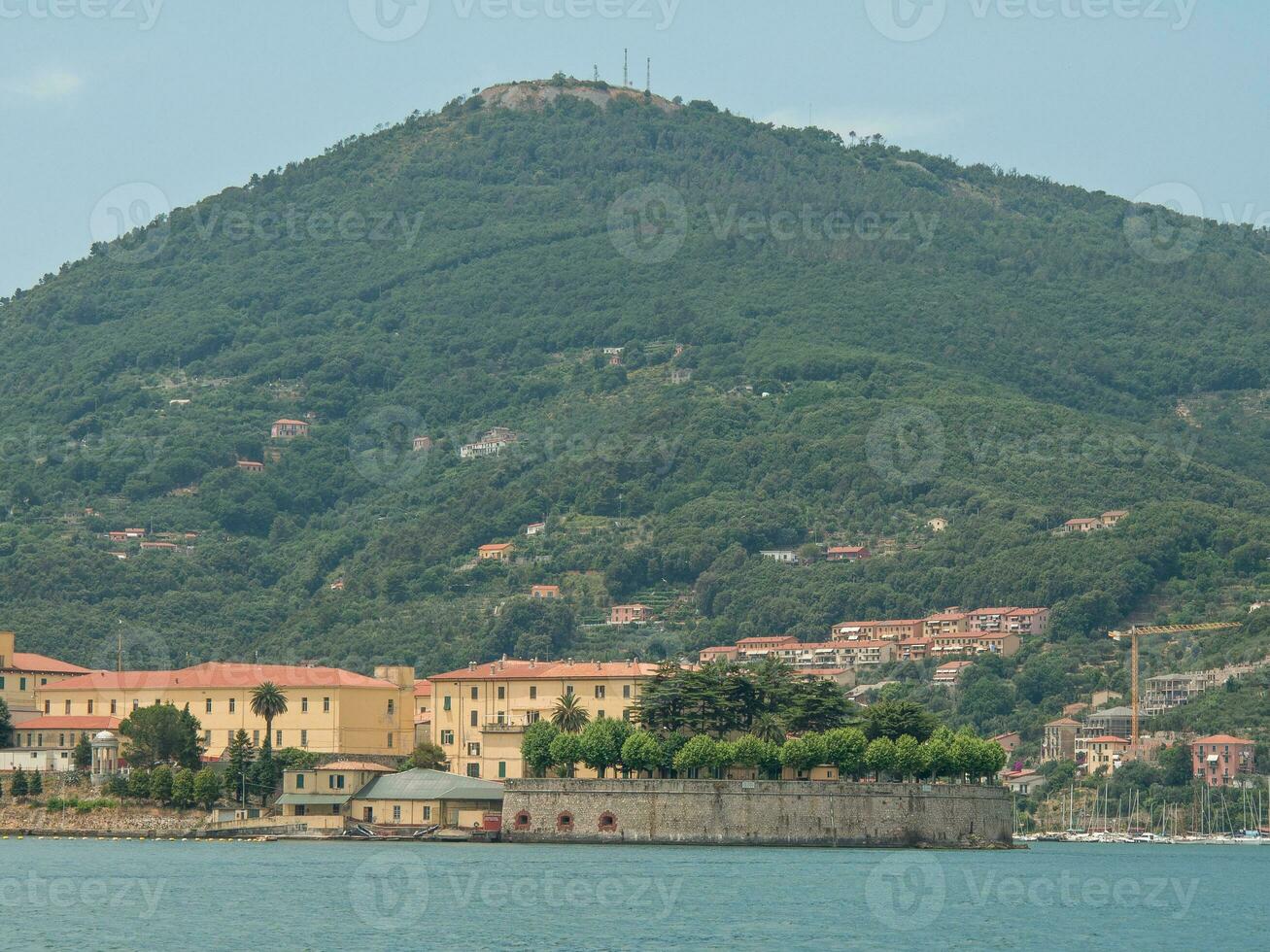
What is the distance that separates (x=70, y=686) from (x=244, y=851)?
25.7 m

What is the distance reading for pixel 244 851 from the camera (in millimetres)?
97250

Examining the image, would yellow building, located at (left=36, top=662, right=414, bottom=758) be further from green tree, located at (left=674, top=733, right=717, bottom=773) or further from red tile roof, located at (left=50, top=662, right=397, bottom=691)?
green tree, located at (left=674, top=733, right=717, bottom=773)

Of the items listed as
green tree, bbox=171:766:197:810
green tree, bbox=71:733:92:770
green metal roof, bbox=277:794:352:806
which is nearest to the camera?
green tree, bbox=171:766:197:810

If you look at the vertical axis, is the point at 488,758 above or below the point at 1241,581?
below

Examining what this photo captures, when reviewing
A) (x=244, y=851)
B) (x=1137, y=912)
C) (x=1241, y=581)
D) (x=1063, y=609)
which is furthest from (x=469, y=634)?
(x=1137, y=912)

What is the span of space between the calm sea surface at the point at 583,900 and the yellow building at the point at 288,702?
12128 millimetres

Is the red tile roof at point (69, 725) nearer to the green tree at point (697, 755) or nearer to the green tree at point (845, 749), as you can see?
the green tree at point (697, 755)

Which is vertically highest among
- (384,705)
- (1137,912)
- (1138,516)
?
(1138,516)

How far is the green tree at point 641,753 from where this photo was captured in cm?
10131

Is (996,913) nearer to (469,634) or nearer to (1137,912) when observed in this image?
(1137,912)

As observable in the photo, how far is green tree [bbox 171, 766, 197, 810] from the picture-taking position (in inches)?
4181

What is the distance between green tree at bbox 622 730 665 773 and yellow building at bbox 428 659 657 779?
8760mm

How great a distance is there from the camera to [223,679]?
4599 inches

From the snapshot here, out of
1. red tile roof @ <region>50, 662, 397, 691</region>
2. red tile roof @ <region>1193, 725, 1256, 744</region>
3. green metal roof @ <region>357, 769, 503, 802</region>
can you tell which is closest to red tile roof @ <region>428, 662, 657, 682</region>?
red tile roof @ <region>50, 662, 397, 691</region>
